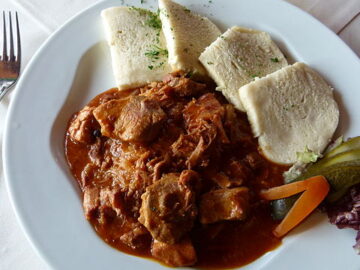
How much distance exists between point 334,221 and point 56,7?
196 inches

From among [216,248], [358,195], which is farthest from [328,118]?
[216,248]

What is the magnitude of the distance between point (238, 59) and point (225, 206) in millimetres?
1997

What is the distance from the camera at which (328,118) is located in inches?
192

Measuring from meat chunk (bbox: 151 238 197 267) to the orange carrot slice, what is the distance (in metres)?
0.92

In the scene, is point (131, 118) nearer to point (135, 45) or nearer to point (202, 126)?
point (202, 126)

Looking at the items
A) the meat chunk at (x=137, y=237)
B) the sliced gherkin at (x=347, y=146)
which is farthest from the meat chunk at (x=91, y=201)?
the sliced gherkin at (x=347, y=146)

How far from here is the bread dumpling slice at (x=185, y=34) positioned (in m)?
5.05

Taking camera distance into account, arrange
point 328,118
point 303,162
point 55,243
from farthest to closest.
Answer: point 328,118
point 303,162
point 55,243

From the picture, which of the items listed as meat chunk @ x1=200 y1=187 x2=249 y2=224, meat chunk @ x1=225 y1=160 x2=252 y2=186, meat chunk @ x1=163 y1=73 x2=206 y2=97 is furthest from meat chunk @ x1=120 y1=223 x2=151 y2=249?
meat chunk @ x1=163 y1=73 x2=206 y2=97

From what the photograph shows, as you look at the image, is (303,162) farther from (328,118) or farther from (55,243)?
(55,243)

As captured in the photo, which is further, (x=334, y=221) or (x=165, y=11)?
(x=165, y=11)

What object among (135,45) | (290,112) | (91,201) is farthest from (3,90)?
(290,112)

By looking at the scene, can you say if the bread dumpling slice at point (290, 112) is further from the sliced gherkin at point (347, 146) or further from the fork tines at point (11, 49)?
the fork tines at point (11, 49)

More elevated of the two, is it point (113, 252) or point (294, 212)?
point (294, 212)
